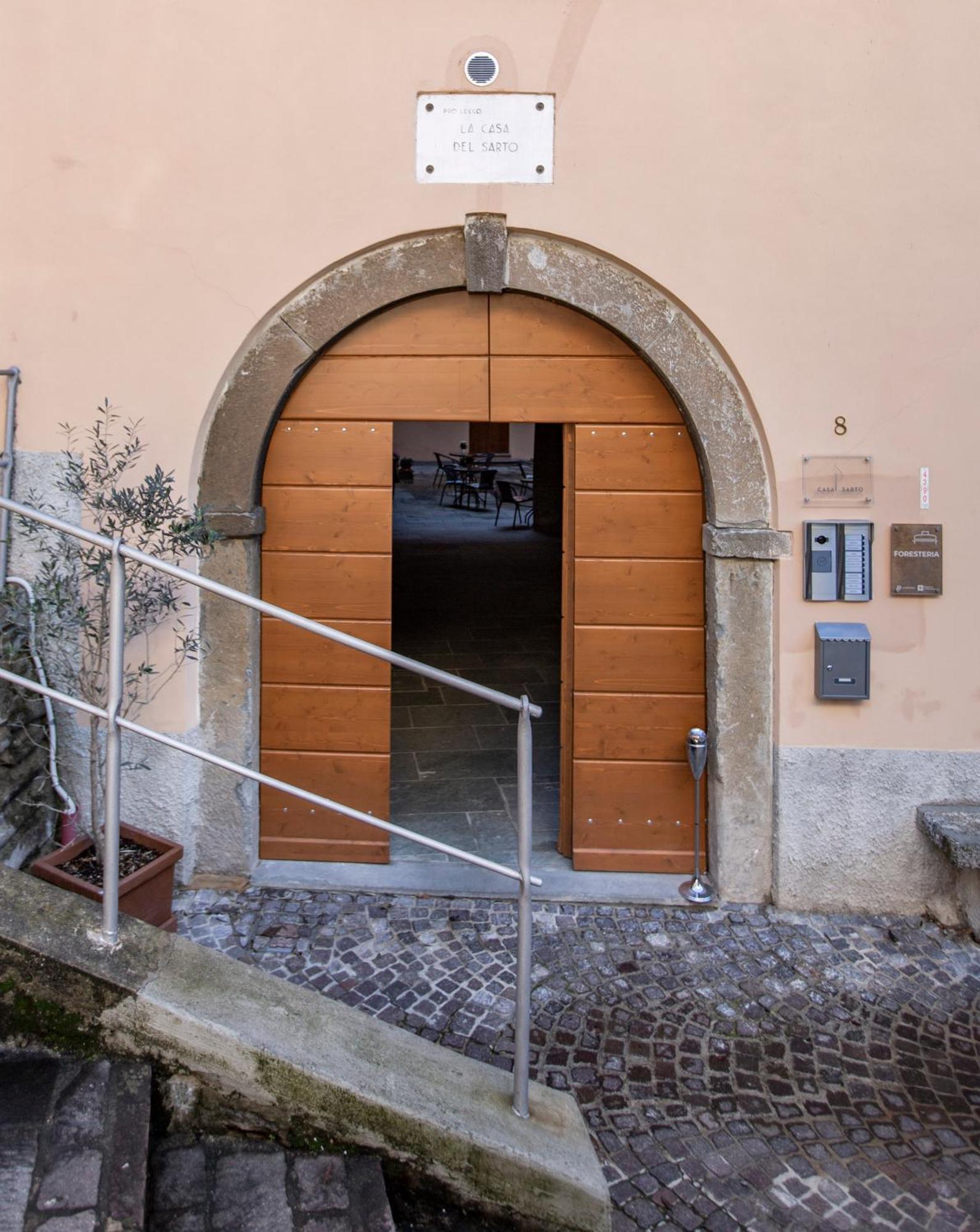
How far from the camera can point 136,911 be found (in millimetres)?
4117

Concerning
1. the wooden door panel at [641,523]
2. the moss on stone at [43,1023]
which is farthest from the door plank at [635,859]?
the moss on stone at [43,1023]

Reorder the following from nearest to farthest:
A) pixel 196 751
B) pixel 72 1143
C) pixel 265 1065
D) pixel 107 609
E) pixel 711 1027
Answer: pixel 72 1143 < pixel 265 1065 < pixel 196 751 < pixel 711 1027 < pixel 107 609

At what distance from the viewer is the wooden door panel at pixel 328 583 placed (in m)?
4.88

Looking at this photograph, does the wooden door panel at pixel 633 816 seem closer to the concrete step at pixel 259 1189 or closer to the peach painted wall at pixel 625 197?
the peach painted wall at pixel 625 197

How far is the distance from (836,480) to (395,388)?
6.00ft

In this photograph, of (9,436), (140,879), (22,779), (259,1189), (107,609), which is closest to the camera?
(259,1189)

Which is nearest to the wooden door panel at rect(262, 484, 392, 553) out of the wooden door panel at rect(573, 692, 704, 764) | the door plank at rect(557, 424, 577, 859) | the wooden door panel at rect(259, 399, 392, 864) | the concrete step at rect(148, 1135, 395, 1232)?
the wooden door panel at rect(259, 399, 392, 864)

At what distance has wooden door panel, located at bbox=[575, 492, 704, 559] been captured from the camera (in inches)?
188

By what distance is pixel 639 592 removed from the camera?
15.8ft

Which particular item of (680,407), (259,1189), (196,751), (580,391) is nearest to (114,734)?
(196,751)

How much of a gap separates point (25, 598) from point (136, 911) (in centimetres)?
125

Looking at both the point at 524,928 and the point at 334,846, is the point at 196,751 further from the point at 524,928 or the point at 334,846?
the point at 334,846

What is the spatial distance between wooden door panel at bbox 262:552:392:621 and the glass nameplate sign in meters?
1.75

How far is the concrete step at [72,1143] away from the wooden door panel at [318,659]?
2.42 meters
